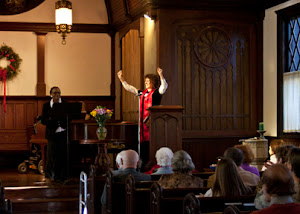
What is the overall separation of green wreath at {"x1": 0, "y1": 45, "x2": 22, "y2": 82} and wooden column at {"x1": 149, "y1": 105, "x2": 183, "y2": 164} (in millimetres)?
4956

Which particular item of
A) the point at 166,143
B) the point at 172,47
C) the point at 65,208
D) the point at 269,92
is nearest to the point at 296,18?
the point at 269,92

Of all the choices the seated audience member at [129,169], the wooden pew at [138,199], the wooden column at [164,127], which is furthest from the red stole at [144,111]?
the wooden pew at [138,199]

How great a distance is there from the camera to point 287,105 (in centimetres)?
938

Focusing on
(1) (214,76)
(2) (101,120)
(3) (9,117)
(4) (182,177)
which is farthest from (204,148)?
(4) (182,177)

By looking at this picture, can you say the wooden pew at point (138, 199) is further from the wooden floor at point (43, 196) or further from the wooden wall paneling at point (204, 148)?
A: the wooden wall paneling at point (204, 148)

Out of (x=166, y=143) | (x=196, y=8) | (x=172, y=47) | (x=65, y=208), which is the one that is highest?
(x=196, y=8)

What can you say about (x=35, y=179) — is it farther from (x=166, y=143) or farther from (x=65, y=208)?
(x=166, y=143)

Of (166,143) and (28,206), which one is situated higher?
(166,143)

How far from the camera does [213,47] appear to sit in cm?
997

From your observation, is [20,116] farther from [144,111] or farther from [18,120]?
[144,111]

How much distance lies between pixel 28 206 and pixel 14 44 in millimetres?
5029

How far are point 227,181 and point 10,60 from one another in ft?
28.7

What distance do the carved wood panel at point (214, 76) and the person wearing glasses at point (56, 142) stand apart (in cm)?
219

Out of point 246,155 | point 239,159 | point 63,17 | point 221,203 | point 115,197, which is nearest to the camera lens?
point 221,203
